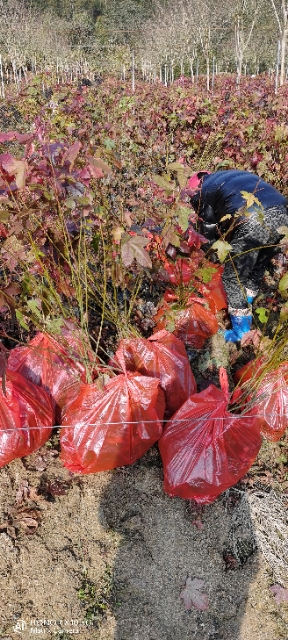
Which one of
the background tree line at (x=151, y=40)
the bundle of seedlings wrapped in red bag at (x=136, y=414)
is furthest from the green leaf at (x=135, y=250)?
the background tree line at (x=151, y=40)

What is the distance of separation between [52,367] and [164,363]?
56cm

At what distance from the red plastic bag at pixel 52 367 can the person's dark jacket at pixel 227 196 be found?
1.03 metres

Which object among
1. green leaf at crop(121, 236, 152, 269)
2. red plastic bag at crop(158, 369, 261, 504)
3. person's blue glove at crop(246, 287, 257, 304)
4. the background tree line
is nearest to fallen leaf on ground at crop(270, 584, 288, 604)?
red plastic bag at crop(158, 369, 261, 504)

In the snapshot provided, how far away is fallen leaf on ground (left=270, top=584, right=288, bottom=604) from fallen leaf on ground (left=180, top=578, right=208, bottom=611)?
270 millimetres

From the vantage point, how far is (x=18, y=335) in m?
2.51

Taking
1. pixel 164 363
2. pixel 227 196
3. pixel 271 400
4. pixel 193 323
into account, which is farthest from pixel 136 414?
pixel 227 196

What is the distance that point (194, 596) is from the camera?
5.26ft

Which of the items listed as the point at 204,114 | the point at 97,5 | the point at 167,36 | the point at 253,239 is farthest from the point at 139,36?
the point at 253,239

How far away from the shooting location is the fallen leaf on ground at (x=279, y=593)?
1.60 metres

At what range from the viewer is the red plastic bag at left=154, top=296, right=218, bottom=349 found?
2.50 metres

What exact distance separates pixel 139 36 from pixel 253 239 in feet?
98.2

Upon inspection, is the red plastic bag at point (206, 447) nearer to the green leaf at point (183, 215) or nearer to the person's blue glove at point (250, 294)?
the green leaf at point (183, 215)

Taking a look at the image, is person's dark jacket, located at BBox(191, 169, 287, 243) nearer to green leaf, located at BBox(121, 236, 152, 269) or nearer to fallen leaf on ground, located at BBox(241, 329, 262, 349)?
fallen leaf on ground, located at BBox(241, 329, 262, 349)

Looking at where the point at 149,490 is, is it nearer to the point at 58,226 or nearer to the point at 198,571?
the point at 198,571
